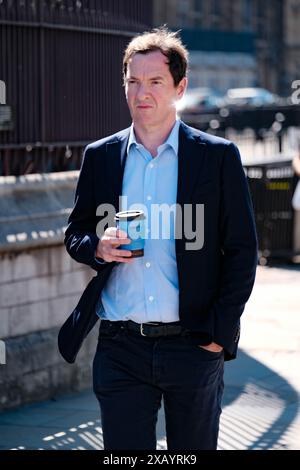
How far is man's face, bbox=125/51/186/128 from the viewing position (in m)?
4.08

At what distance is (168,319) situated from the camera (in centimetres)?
406

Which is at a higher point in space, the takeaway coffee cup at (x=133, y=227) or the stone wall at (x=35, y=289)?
the takeaway coffee cup at (x=133, y=227)

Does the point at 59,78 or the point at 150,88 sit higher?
the point at 59,78

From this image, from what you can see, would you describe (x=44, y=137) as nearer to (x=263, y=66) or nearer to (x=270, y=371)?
(x=270, y=371)

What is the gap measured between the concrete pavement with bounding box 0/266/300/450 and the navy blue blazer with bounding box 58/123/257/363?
2359 mm

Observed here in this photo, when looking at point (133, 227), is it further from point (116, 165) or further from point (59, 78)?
point (59, 78)

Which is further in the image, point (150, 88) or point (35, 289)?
point (35, 289)

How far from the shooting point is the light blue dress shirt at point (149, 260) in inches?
160

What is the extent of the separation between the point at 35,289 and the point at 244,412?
1579 mm

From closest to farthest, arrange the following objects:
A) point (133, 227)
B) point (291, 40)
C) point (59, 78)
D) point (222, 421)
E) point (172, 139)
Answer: point (133, 227) → point (172, 139) → point (222, 421) → point (59, 78) → point (291, 40)

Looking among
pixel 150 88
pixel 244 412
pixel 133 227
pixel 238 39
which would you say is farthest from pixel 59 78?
pixel 238 39

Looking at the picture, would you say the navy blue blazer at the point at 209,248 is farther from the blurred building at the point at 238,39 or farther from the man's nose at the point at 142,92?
the blurred building at the point at 238,39

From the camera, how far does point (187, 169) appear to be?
13.5 ft

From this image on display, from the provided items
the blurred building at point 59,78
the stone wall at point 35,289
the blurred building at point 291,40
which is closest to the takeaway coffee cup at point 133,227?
the stone wall at point 35,289
